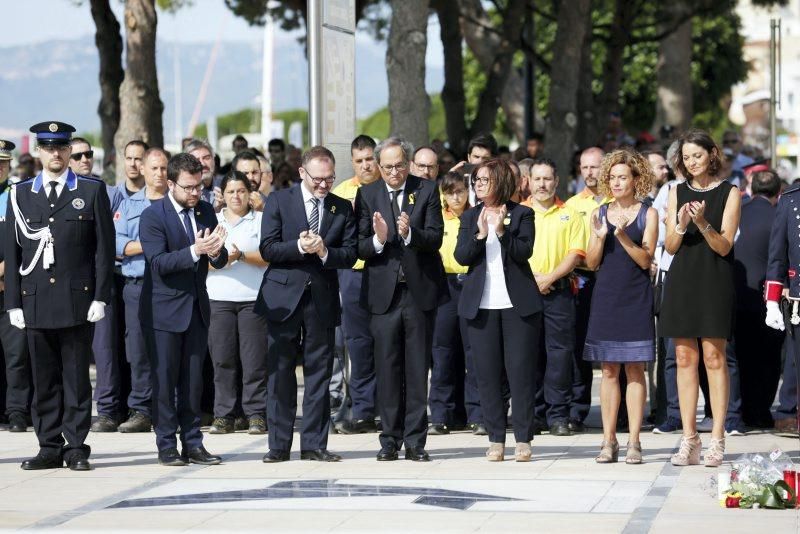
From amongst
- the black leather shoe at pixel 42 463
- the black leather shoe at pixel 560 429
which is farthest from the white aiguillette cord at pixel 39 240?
the black leather shoe at pixel 560 429

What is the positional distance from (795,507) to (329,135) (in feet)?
19.1

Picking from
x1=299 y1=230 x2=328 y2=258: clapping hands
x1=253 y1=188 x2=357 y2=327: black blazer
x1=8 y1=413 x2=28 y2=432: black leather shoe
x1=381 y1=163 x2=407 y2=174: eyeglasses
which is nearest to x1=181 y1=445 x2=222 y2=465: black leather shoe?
x1=253 y1=188 x2=357 y2=327: black blazer

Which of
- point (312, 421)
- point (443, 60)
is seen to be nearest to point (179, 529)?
point (312, 421)

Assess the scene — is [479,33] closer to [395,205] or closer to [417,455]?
[395,205]

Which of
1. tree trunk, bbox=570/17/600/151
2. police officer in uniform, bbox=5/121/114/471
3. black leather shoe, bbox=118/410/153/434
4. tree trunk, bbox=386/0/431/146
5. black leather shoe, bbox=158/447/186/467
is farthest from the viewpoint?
tree trunk, bbox=570/17/600/151

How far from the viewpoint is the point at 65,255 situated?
1086cm

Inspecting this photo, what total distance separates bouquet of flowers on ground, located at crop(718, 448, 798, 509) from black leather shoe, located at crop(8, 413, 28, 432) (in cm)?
628

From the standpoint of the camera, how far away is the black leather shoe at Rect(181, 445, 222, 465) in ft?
36.3

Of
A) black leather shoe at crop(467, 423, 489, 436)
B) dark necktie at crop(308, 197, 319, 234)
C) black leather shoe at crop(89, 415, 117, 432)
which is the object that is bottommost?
black leather shoe at crop(467, 423, 489, 436)

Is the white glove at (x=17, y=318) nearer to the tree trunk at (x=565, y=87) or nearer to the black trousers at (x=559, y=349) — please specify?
the black trousers at (x=559, y=349)

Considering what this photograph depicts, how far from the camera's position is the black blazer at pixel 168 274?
430 inches

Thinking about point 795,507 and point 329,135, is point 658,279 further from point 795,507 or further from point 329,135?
point 795,507

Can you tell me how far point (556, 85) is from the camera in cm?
2166

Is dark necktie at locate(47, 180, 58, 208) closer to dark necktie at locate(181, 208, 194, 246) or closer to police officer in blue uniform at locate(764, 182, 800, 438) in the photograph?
dark necktie at locate(181, 208, 194, 246)
